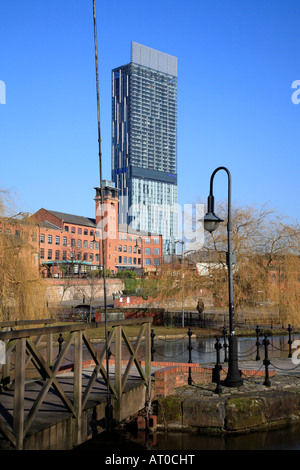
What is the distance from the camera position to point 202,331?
31719 mm

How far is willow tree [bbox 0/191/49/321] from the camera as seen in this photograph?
1875 centimetres

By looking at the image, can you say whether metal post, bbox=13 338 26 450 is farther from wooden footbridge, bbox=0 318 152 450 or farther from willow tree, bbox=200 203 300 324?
willow tree, bbox=200 203 300 324

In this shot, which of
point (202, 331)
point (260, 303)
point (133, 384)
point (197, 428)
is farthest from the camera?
point (202, 331)

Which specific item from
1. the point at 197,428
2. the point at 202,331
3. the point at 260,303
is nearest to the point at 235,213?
the point at 260,303

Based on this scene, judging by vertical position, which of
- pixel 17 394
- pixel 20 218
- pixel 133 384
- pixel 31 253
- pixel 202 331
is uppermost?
pixel 20 218

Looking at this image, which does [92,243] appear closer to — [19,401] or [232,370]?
[232,370]

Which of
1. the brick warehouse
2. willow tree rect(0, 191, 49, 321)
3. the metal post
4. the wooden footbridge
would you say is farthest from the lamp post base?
the brick warehouse

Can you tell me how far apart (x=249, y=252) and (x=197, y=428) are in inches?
788

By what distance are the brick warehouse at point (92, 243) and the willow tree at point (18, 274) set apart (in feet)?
169

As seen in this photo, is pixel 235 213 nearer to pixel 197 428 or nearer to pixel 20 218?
pixel 20 218

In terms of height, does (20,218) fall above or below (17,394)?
above

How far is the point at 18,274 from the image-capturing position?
1923 centimetres

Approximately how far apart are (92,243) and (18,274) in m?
79.6
